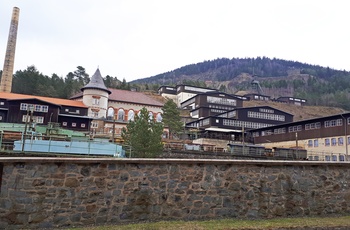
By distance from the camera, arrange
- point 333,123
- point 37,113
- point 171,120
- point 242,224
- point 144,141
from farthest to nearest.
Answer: point 171,120 < point 37,113 < point 333,123 < point 144,141 < point 242,224

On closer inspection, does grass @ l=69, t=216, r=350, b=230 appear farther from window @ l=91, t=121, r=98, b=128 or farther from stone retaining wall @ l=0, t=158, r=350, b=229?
window @ l=91, t=121, r=98, b=128

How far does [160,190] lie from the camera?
27.7 feet

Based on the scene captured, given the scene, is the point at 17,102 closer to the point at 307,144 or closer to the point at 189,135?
the point at 189,135

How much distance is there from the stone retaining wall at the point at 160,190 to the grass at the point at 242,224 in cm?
39

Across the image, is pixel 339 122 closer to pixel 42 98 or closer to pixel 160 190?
pixel 160 190

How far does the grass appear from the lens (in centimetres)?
751

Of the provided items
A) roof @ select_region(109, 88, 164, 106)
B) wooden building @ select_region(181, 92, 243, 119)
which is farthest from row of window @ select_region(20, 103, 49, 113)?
wooden building @ select_region(181, 92, 243, 119)

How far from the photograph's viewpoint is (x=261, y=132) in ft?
203

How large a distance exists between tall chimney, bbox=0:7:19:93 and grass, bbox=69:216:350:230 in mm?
64037

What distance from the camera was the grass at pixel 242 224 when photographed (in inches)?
296

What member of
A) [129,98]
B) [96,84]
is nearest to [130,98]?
[129,98]

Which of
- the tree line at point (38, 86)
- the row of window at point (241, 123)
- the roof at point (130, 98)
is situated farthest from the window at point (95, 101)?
the row of window at point (241, 123)

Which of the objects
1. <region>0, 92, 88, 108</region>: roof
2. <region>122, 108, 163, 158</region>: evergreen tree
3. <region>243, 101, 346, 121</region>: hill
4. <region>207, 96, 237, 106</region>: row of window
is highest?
<region>243, 101, 346, 121</region>: hill

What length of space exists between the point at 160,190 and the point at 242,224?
2.52 m
